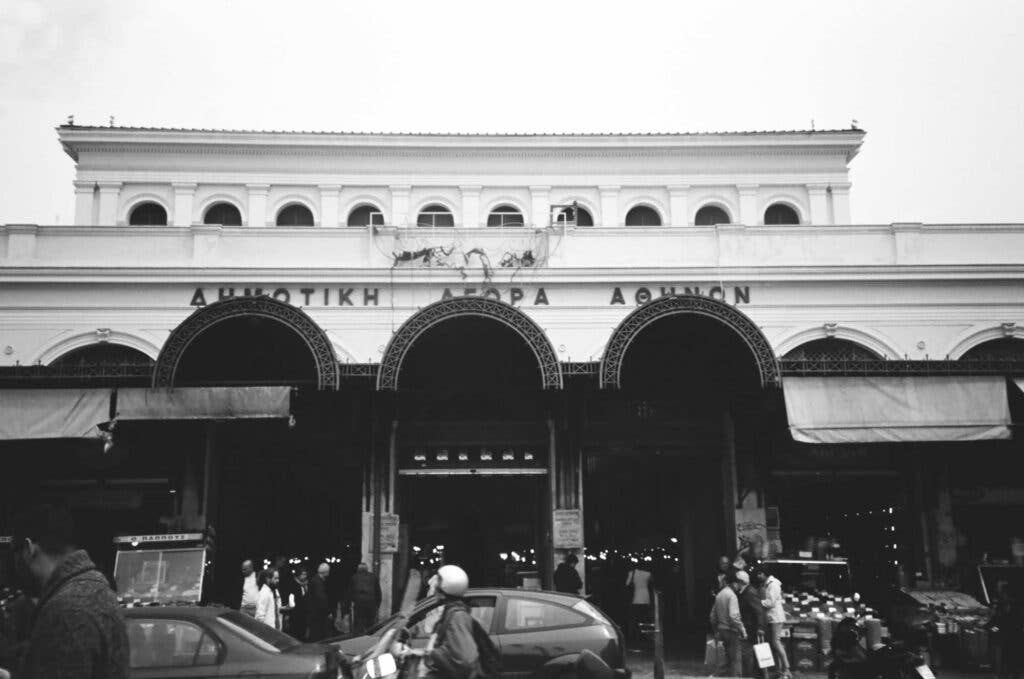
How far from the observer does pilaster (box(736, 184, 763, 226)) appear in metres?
35.1

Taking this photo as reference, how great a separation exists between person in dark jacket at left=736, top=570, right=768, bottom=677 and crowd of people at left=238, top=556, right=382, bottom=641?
6246 mm

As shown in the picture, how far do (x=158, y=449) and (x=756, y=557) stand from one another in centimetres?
1311

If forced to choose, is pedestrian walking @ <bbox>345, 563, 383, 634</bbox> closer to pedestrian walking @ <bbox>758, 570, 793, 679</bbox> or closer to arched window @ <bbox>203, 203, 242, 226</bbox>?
pedestrian walking @ <bbox>758, 570, 793, 679</bbox>

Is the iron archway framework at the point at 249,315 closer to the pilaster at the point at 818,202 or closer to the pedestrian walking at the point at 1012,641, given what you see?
the pedestrian walking at the point at 1012,641

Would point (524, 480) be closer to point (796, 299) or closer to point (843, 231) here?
point (796, 299)

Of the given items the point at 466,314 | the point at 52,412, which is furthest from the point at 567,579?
the point at 52,412

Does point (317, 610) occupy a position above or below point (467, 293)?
below

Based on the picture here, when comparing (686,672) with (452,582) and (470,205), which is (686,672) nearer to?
(452,582)

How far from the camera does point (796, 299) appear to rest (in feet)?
86.4

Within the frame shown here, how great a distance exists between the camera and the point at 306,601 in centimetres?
1784

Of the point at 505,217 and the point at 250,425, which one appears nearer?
the point at 250,425

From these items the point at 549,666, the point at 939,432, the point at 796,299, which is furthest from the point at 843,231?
the point at 549,666

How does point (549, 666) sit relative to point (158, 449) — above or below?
below

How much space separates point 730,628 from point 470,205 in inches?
859
